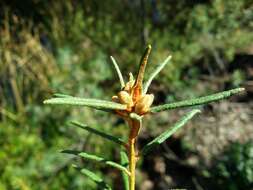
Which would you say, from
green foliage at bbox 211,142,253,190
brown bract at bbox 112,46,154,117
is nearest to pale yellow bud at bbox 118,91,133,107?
brown bract at bbox 112,46,154,117

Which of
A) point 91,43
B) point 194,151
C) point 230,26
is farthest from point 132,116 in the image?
point 91,43

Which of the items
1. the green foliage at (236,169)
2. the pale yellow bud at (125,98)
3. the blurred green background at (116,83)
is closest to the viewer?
the pale yellow bud at (125,98)

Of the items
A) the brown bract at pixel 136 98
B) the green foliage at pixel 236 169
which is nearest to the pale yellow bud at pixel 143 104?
the brown bract at pixel 136 98

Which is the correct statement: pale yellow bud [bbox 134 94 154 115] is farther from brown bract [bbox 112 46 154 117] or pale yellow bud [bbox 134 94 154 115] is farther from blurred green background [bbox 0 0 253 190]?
blurred green background [bbox 0 0 253 190]

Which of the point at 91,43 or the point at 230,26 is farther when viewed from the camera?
the point at 91,43

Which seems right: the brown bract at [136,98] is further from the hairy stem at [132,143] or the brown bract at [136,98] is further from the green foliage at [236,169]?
the green foliage at [236,169]

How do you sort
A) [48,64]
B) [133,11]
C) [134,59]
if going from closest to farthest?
1. [48,64]
2. [134,59]
3. [133,11]

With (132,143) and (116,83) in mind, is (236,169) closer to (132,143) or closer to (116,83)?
(116,83)

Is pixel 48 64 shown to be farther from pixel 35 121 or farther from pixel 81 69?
pixel 35 121
